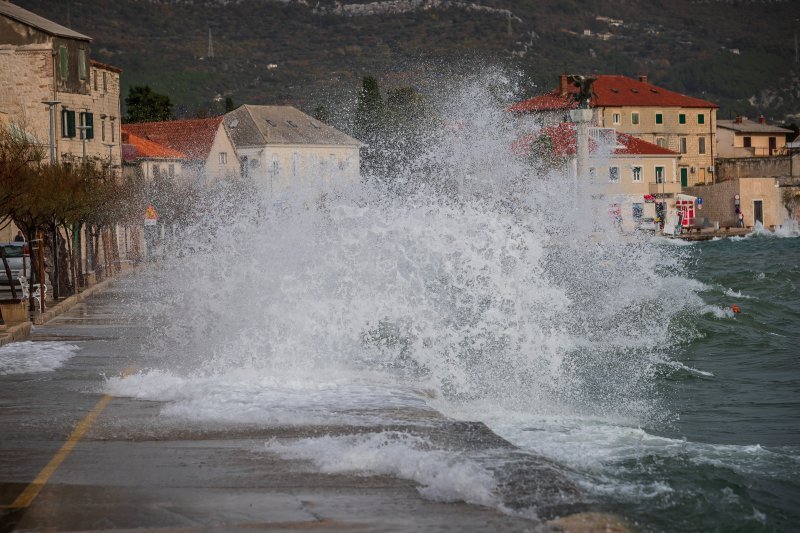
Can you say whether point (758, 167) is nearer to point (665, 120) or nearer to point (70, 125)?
point (665, 120)

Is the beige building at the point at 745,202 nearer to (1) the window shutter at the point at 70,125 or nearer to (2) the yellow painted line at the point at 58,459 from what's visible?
(1) the window shutter at the point at 70,125

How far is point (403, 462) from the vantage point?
10.9 metres

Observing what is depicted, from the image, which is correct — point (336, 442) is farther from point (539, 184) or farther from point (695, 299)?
point (695, 299)

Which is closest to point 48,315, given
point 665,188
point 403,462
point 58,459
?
point 58,459

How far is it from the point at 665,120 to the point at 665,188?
17.5 meters

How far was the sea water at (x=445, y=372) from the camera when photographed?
11.4 metres

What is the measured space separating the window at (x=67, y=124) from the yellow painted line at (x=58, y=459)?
4801 cm

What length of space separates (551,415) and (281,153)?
85001mm

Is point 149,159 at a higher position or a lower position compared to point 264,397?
higher

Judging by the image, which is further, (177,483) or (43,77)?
(43,77)

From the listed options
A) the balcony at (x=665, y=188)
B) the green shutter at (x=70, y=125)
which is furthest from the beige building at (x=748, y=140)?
the green shutter at (x=70, y=125)

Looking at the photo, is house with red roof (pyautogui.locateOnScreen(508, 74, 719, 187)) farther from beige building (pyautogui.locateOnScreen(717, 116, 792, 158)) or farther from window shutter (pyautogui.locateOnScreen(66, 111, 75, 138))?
window shutter (pyautogui.locateOnScreen(66, 111, 75, 138))

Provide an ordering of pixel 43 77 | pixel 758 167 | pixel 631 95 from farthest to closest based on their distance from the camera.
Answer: pixel 631 95 → pixel 758 167 → pixel 43 77

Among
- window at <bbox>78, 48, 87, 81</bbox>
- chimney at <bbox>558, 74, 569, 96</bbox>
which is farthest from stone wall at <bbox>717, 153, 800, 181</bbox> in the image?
window at <bbox>78, 48, 87, 81</bbox>
